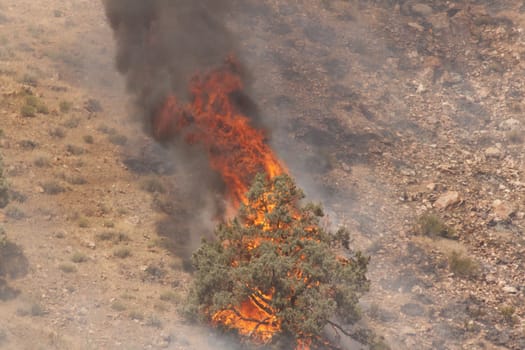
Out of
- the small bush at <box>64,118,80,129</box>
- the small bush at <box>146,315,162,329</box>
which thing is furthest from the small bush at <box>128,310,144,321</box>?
the small bush at <box>64,118,80,129</box>

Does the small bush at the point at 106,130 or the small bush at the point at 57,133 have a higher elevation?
the small bush at the point at 106,130

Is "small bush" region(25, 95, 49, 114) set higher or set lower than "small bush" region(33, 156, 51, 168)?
higher

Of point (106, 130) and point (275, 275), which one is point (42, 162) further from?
point (275, 275)

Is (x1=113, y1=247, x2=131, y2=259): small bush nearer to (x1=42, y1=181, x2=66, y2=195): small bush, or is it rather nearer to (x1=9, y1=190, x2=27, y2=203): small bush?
(x1=42, y1=181, x2=66, y2=195): small bush

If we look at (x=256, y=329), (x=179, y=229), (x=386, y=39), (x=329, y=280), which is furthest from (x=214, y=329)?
(x=386, y=39)

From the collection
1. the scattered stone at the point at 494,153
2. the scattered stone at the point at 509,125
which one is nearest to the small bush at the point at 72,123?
the scattered stone at the point at 494,153

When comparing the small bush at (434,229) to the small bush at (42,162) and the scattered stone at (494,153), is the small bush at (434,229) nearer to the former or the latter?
the scattered stone at (494,153)
